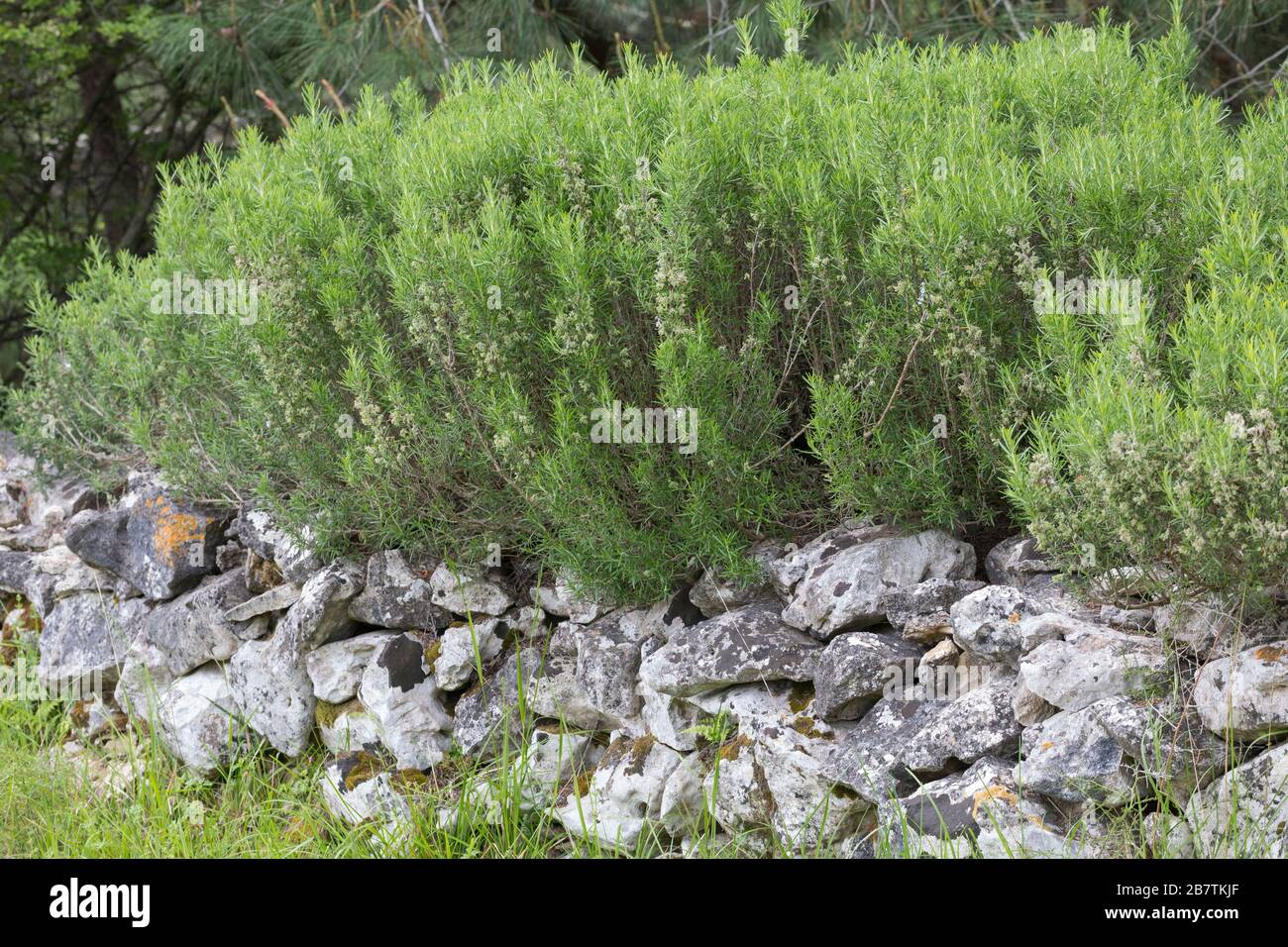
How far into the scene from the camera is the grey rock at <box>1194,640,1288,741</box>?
2547mm

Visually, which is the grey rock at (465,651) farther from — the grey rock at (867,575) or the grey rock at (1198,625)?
the grey rock at (1198,625)

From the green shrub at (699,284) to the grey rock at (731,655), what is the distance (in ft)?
0.61

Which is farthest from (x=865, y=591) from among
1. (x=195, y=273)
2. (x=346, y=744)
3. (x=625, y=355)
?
(x=195, y=273)

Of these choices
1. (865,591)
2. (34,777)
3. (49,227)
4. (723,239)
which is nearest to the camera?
(865,591)

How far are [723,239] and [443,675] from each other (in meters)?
1.69

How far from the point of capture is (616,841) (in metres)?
3.34

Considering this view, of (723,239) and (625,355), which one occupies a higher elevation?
(723,239)

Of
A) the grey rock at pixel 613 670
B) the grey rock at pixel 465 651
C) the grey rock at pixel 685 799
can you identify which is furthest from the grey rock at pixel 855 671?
the grey rock at pixel 465 651

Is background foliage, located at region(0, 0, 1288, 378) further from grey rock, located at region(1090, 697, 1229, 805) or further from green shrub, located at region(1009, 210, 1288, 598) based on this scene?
grey rock, located at region(1090, 697, 1229, 805)

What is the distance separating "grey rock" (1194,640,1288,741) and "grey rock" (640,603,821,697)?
3.39 feet

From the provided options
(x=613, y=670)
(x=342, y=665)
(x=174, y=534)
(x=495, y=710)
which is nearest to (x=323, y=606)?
(x=342, y=665)

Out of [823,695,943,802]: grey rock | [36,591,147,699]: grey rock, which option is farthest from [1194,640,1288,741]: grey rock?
[36,591,147,699]: grey rock

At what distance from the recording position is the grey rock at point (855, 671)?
124 inches
